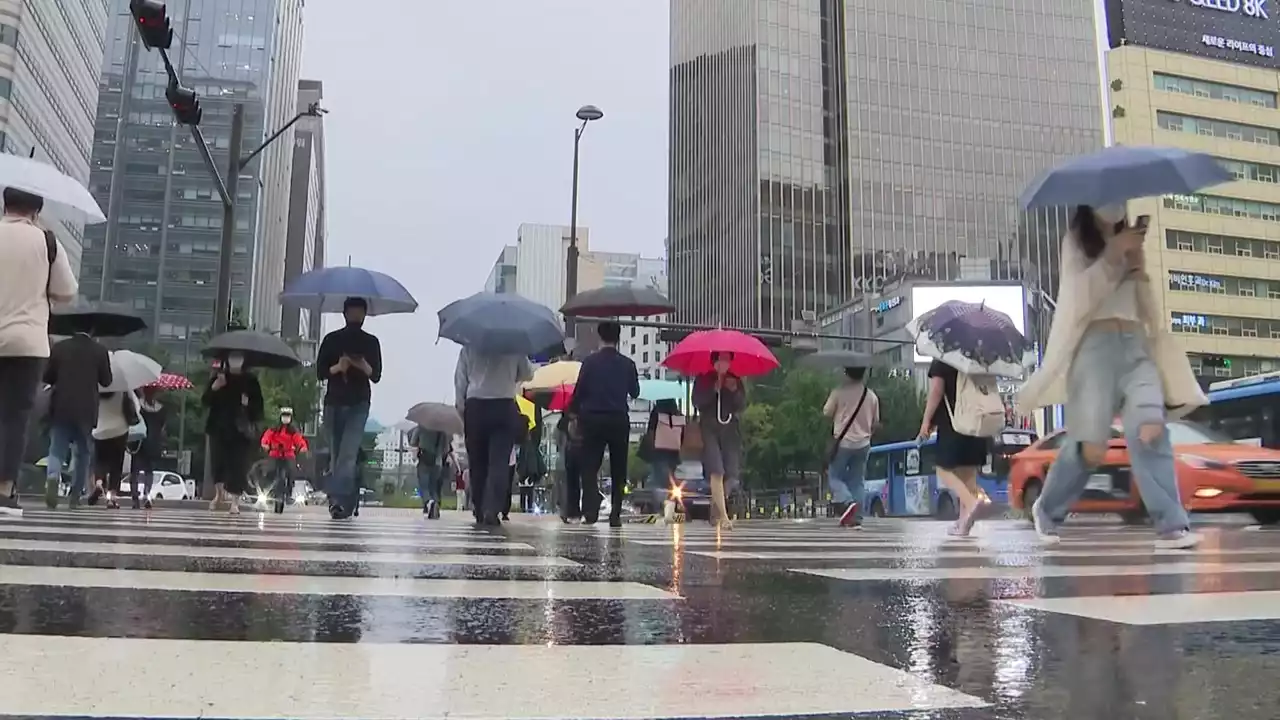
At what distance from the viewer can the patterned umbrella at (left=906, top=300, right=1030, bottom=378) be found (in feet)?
27.9

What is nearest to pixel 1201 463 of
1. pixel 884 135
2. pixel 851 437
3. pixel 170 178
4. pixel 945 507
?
pixel 851 437

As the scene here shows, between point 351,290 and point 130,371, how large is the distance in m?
2.98

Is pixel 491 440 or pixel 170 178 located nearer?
pixel 491 440

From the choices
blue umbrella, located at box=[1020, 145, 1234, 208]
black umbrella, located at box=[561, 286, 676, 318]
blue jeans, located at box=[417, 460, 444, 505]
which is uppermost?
black umbrella, located at box=[561, 286, 676, 318]

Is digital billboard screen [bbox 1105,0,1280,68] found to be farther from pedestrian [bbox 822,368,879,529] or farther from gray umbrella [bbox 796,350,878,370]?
pedestrian [bbox 822,368,879,529]

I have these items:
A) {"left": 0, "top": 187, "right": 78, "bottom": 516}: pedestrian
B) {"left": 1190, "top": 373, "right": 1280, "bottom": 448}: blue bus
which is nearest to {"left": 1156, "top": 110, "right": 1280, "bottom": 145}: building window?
{"left": 1190, "top": 373, "right": 1280, "bottom": 448}: blue bus

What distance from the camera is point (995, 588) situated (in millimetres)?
3756

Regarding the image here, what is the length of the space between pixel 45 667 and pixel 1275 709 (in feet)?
6.80

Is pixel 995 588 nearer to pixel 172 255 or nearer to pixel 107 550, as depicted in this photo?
pixel 107 550

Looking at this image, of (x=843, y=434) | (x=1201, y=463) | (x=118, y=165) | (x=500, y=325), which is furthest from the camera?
(x=118, y=165)

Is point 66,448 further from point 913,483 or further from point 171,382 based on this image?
point 913,483

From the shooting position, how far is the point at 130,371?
39.5 feet

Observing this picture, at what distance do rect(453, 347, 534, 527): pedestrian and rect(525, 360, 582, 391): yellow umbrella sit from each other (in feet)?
22.0

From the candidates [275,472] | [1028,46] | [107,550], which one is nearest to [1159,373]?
[107,550]
